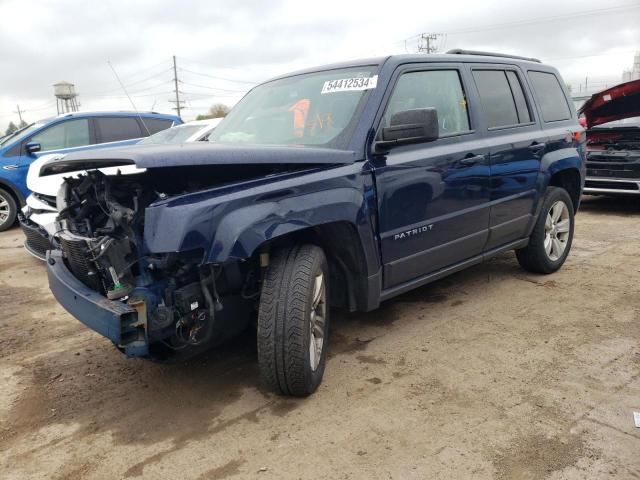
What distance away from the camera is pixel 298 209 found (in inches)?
112

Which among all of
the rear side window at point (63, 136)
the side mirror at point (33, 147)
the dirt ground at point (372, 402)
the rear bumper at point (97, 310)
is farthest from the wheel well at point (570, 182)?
the side mirror at point (33, 147)

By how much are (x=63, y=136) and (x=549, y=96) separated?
721 centimetres

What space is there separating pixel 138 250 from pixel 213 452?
107cm

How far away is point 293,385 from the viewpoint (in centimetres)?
292

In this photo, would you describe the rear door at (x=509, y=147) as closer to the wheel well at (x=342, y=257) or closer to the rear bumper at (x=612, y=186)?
the wheel well at (x=342, y=257)

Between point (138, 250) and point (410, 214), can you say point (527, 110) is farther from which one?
Answer: point (138, 250)

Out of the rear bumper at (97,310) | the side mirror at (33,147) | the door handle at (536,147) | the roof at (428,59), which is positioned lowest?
the rear bumper at (97,310)

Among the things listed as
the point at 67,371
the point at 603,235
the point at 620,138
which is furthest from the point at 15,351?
the point at 620,138

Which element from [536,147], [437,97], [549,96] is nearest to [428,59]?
[437,97]

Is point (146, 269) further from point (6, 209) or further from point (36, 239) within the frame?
point (6, 209)

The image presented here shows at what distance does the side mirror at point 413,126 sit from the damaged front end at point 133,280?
4.00ft

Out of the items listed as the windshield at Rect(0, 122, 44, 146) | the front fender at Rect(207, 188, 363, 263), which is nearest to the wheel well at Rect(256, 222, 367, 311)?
the front fender at Rect(207, 188, 363, 263)

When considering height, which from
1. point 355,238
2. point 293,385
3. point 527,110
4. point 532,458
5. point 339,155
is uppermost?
point 527,110

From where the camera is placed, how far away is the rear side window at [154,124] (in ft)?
30.1
